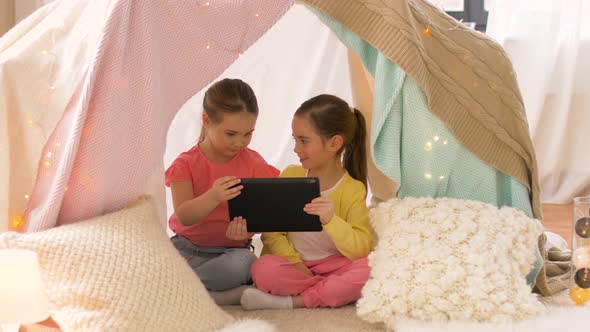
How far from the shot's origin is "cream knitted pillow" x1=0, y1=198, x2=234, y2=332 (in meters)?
1.60

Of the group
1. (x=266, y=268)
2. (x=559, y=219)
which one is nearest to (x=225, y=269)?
(x=266, y=268)

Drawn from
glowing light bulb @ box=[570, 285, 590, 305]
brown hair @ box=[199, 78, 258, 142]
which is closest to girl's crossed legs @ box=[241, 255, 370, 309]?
brown hair @ box=[199, 78, 258, 142]

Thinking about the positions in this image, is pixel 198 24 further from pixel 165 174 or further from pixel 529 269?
pixel 529 269

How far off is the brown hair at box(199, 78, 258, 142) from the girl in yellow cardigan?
0.43ft

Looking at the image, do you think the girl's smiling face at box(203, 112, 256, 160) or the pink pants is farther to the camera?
the girl's smiling face at box(203, 112, 256, 160)

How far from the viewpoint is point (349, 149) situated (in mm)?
2281

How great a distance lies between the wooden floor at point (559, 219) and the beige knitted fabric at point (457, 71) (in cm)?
93

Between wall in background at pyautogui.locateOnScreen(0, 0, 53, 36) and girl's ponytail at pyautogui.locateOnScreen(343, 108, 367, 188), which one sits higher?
wall in background at pyautogui.locateOnScreen(0, 0, 53, 36)

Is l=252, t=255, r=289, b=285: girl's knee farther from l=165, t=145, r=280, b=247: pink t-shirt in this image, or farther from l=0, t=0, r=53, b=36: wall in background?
l=0, t=0, r=53, b=36: wall in background

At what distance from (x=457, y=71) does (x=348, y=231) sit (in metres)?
0.46

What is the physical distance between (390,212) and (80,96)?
0.74 meters

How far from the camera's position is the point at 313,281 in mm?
2109

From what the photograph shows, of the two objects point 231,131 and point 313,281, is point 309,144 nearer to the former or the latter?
point 231,131

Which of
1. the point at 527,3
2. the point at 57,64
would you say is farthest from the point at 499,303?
the point at 527,3
